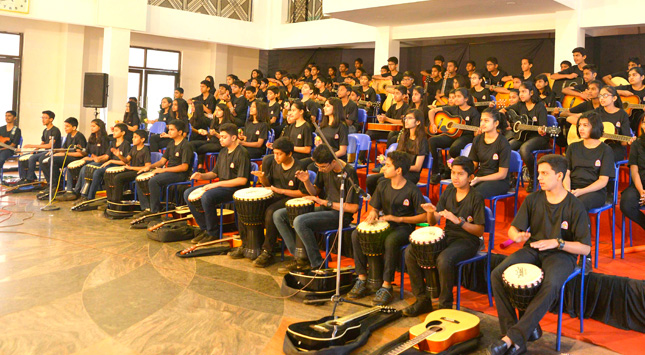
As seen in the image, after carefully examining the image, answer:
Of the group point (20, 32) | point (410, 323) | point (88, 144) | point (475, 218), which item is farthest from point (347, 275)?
point (20, 32)

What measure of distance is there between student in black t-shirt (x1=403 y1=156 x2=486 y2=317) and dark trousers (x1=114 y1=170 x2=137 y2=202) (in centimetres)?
463

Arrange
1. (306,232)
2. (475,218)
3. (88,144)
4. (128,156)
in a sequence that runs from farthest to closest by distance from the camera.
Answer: (88,144)
(128,156)
(306,232)
(475,218)

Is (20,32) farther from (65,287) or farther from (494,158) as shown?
(494,158)

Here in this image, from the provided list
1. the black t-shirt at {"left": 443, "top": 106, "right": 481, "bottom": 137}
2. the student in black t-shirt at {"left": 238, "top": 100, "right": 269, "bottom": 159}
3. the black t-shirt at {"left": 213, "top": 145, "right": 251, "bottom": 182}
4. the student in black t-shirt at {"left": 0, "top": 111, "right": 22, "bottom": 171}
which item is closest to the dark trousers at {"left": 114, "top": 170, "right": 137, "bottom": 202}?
the student in black t-shirt at {"left": 238, "top": 100, "right": 269, "bottom": 159}

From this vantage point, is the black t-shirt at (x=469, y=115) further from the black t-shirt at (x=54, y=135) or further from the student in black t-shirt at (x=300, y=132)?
the black t-shirt at (x=54, y=135)

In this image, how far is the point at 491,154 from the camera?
5.75 metres

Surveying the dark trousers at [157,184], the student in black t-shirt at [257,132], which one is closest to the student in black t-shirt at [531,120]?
the student in black t-shirt at [257,132]

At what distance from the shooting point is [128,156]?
27.3 ft

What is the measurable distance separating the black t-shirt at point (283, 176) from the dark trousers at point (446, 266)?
163 cm

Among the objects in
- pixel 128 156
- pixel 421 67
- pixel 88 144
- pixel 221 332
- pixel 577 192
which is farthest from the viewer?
pixel 421 67

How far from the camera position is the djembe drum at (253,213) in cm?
588

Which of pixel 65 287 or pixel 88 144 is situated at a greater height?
pixel 88 144

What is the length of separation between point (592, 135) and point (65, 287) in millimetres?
4604

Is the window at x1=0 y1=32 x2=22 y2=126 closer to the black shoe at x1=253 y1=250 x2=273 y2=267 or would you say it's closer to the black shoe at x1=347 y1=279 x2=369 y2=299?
the black shoe at x1=253 y1=250 x2=273 y2=267
